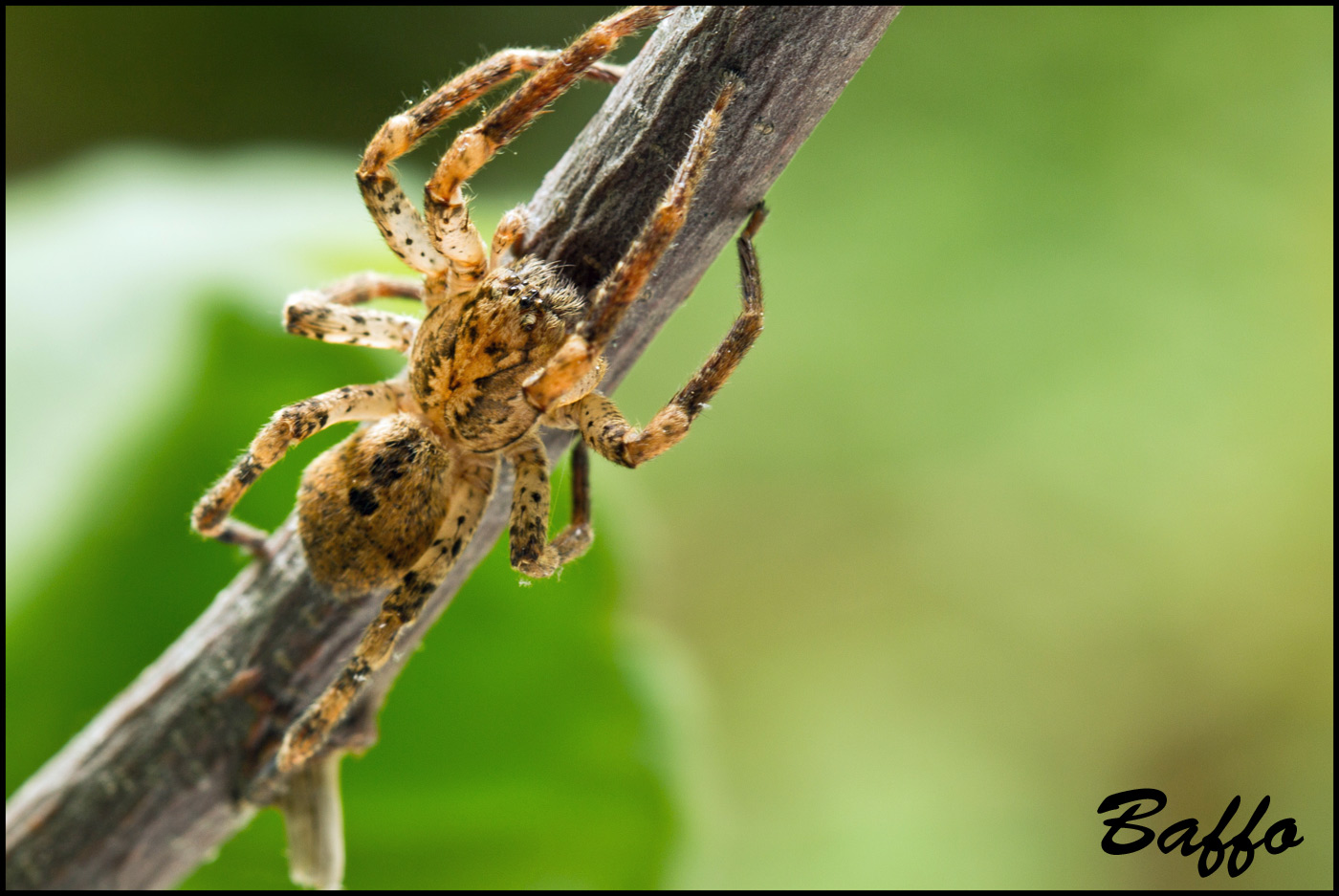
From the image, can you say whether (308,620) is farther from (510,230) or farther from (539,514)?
(510,230)

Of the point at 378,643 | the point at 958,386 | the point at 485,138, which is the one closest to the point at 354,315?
the point at 485,138

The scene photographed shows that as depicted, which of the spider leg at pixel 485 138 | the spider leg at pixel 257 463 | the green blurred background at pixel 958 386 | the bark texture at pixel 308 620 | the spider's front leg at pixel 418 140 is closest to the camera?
the bark texture at pixel 308 620

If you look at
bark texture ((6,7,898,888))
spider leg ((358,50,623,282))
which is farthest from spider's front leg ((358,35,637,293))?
bark texture ((6,7,898,888))

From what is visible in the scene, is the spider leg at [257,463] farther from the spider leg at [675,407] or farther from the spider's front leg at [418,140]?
the spider leg at [675,407]

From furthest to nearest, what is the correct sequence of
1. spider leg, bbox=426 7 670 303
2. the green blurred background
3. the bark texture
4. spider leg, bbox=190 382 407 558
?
the green blurred background
spider leg, bbox=190 382 407 558
spider leg, bbox=426 7 670 303
the bark texture

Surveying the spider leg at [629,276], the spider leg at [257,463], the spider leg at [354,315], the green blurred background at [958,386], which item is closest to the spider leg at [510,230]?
the spider leg at [629,276]

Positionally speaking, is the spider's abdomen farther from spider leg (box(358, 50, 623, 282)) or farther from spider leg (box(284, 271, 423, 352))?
spider leg (box(358, 50, 623, 282))
